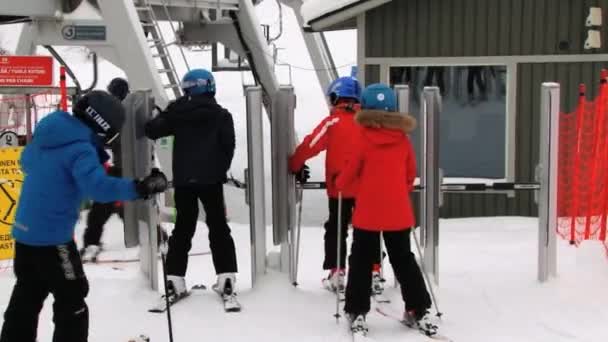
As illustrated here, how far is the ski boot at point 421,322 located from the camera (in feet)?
18.9

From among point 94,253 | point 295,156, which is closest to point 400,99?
point 295,156

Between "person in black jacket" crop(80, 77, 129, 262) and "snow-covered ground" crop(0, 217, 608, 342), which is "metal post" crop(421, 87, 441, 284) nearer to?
"snow-covered ground" crop(0, 217, 608, 342)

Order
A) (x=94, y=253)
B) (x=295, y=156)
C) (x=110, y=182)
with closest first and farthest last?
(x=110, y=182) < (x=295, y=156) < (x=94, y=253)

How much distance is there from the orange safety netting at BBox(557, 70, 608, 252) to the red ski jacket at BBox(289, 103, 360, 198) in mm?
2904

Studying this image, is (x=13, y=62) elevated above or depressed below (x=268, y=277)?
above

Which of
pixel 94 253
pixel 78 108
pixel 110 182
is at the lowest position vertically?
pixel 94 253

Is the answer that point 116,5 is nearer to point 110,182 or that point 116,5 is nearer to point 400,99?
point 400,99

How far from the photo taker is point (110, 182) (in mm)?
4625

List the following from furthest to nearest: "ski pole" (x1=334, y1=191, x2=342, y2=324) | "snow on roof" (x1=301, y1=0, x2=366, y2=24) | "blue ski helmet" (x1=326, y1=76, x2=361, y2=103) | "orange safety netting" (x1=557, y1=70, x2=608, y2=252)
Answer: "snow on roof" (x1=301, y1=0, x2=366, y2=24) → "orange safety netting" (x1=557, y1=70, x2=608, y2=252) → "blue ski helmet" (x1=326, y1=76, x2=361, y2=103) → "ski pole" (x1=334, y1=191, x2=342, y2=324)

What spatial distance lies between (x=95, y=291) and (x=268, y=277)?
1.41 meters

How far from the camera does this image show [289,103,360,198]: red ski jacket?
6.46 metres

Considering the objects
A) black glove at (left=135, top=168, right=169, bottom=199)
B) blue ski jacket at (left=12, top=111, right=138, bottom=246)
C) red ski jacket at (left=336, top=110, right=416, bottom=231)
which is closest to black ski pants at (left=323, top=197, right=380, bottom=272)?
red ski jacket at (left=336, top=110, right=416, bottom=231)

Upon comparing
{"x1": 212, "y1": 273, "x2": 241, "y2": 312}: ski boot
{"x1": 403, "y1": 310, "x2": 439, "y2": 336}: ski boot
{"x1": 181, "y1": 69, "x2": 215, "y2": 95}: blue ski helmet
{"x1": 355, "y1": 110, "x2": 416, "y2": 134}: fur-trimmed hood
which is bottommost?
{"x1": 403, "y1": 310, "x2": 439, "y2": 336}: ski boot

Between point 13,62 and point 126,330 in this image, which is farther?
point 13,62
